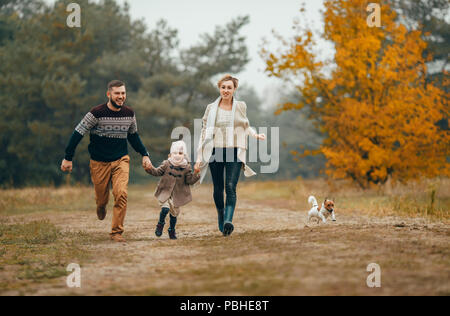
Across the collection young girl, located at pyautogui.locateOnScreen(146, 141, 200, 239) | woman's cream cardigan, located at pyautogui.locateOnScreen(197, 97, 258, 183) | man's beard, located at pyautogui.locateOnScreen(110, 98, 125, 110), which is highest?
man's beard, located at pyautogui.locateOnScreen(110, 98, 125, 110)

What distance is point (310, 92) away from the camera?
18.2 m

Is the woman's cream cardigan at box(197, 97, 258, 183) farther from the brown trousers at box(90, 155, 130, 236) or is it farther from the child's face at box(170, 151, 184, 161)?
the brown trousers at box(90, 155, 130, 236)

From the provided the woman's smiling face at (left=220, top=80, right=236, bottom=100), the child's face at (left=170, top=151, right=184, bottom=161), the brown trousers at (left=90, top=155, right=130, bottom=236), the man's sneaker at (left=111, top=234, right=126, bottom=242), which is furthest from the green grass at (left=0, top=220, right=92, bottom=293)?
the woman's smiling face at (left=220, top=80, right=236, bottom=100)

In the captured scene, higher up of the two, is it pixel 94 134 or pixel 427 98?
pixel 427 98

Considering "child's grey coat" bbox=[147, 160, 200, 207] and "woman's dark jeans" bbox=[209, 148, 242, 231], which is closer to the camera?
"woman's dark jeans" bbox=[209, 148, 242, 231]

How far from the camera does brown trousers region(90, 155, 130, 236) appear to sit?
25.6ft

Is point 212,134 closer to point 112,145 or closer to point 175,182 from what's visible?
point 175,182

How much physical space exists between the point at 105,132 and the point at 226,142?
5.75 feet

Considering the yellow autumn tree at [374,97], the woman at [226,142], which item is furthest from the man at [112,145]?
the yellow autumn tree at [374,97]

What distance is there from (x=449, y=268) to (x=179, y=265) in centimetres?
255

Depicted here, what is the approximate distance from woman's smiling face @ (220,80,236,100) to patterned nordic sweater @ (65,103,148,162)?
1345 mm
